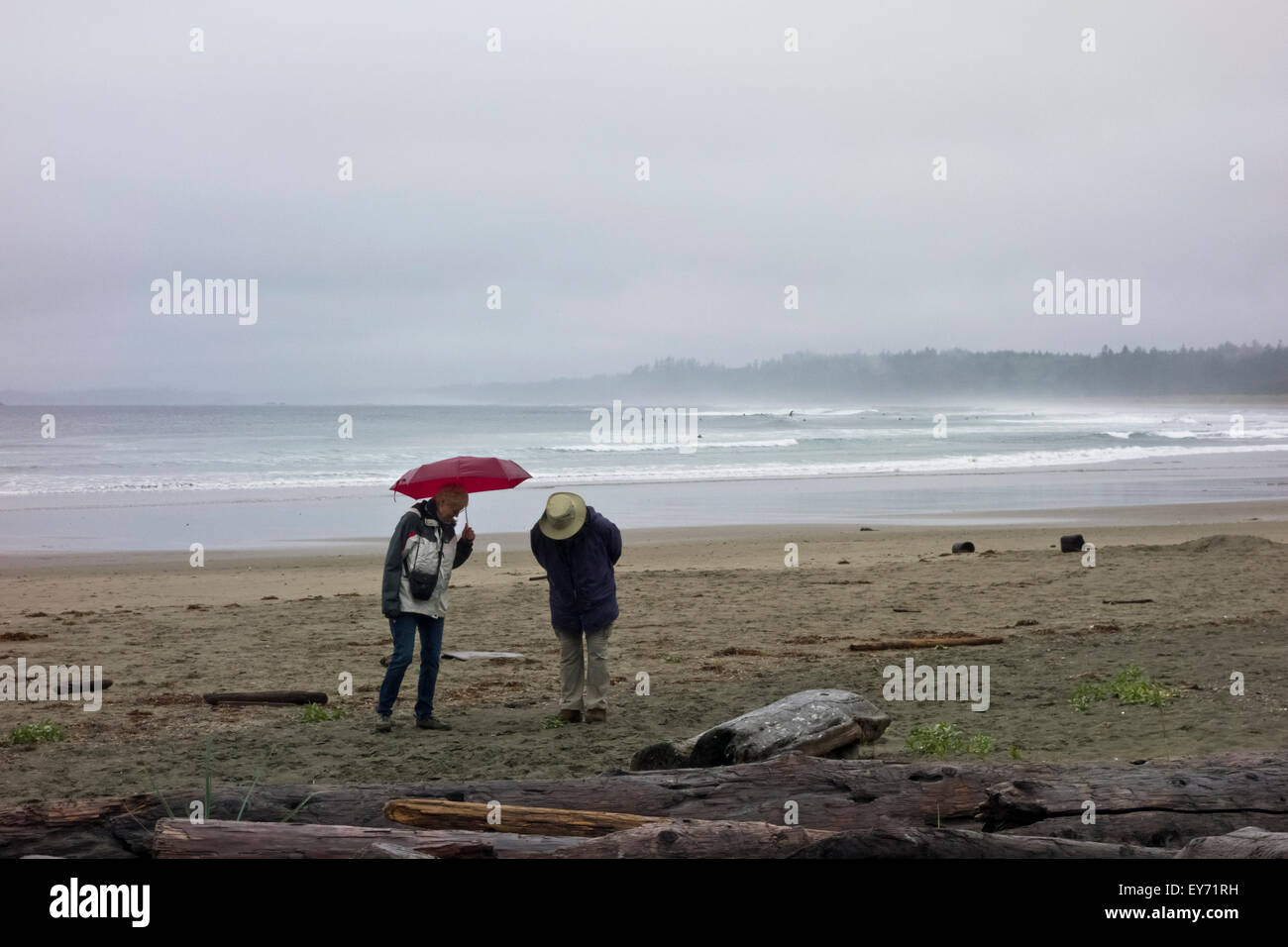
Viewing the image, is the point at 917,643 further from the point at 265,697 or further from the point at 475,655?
the point at 265,697

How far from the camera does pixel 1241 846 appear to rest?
4.08 metres

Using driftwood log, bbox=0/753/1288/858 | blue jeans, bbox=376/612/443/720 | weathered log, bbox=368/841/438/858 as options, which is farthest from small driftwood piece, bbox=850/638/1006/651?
weathered log, bbox=368/841/438/858

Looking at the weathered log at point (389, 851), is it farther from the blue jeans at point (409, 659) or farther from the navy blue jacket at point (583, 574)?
the navy blue jacket at point (583, 574)

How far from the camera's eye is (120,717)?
927cm

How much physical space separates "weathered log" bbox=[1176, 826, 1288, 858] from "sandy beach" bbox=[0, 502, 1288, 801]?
10.4ft

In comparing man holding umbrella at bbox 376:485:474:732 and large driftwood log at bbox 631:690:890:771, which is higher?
man holding umbrella at bbox 376:485:474:732

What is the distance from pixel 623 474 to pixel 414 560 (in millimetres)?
31015

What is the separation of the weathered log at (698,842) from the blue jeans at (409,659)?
15.3ft

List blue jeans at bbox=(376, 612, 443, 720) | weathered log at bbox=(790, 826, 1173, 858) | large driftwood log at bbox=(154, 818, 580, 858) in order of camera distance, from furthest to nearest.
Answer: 1. blue jeans at bbox=(376, 612, 443, 720)
2. large driftwood log at bbox=(154, 818, 580, 858)
3. weathered log at bbox=(790, 826, 1173, 858)

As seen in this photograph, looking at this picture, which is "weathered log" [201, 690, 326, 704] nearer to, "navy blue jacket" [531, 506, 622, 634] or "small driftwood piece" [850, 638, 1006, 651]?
"navy blue jacket" [531, 506, 622, 634]

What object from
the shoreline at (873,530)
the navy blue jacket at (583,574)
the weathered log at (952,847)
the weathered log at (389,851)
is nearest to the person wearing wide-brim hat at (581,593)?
the navy blue jacket at (583,574)

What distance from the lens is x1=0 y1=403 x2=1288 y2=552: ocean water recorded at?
26.7m

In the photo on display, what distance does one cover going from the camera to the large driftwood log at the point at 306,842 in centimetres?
407
